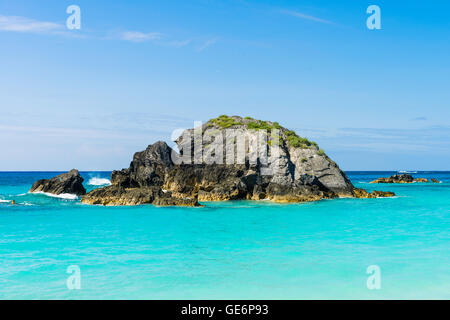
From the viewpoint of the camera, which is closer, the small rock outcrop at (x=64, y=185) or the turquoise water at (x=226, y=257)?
the turquoise water at (x=226, y=257)

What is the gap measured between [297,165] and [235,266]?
34.1 m

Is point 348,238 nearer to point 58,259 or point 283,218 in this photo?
point 283,218

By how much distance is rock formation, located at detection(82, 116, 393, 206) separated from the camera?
41125 mm

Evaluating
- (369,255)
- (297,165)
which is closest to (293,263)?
(369,255)

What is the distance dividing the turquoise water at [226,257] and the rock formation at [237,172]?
14.0m

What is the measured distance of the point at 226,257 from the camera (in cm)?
1518

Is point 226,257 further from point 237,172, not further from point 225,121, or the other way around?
point 225,121

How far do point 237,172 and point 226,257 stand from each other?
2987cm

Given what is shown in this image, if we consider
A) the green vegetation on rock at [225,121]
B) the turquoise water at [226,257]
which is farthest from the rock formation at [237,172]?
the turquoise water at [226,257]

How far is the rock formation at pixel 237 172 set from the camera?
41.1 m

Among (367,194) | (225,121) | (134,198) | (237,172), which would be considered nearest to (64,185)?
(134,198)

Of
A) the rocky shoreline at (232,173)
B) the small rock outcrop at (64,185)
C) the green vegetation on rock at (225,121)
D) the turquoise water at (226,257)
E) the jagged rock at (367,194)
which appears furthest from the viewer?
the green vegetation on rock at (225,121)

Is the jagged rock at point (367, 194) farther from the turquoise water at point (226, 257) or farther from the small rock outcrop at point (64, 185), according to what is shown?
the small rock outcrop at point (64, 185)

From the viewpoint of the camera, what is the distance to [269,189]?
42812 millimetres
